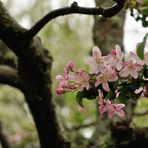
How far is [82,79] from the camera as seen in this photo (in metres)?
2.03

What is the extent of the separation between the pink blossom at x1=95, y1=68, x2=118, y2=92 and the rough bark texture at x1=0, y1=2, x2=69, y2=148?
0.92 m

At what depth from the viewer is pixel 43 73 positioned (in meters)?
3.14

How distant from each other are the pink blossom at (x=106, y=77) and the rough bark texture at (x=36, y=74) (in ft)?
3.01

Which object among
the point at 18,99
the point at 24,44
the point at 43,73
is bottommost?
the point at 18,99

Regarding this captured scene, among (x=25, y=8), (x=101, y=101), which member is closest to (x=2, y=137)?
(x=101, y=101)

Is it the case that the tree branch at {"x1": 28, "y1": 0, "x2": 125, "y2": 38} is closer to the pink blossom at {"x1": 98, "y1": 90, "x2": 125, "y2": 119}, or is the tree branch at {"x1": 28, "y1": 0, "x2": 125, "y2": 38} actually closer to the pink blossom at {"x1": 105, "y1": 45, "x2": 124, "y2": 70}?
the pink blossom at {"x1": 105, "y1": 45, "x2": 124, "y2": 70}

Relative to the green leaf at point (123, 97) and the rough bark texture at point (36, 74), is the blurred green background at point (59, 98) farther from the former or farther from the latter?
the green leaf at point (123, 97)

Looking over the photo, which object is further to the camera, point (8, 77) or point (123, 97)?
point (8, 77)

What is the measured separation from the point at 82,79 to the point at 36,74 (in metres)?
1.11

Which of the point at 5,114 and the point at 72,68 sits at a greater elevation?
the point at 72,68

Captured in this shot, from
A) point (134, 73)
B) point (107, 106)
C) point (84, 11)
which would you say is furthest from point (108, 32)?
point (134, 73)

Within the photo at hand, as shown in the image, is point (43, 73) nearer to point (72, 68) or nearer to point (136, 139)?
point (136, 139)

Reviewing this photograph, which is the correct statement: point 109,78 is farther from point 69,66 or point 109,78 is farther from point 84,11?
point 84,11

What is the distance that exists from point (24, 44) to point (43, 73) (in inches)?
12.2
